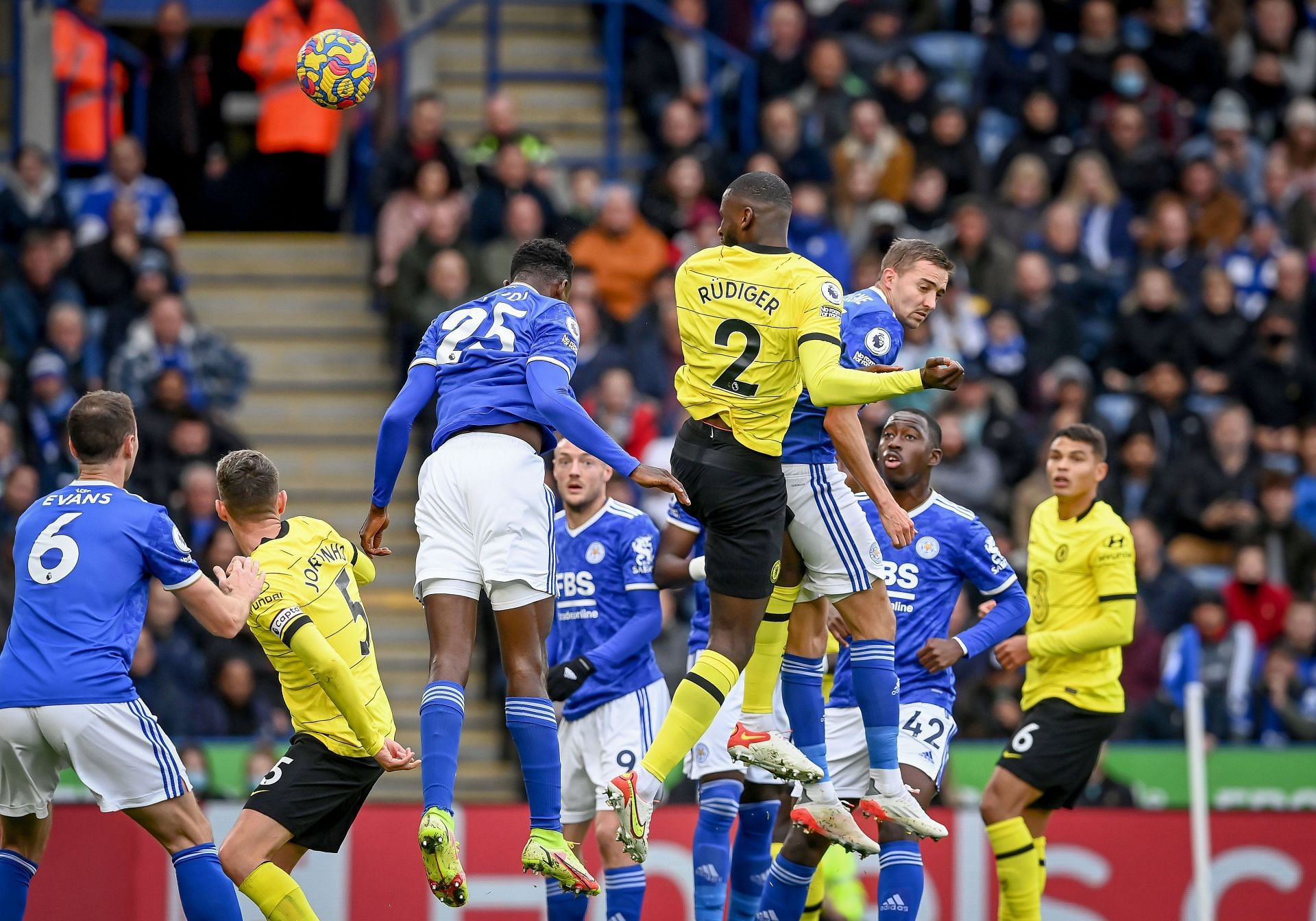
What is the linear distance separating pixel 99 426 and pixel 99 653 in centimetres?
99

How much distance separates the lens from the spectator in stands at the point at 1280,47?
65.5 feet

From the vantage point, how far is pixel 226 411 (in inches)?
642

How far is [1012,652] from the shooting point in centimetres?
1056

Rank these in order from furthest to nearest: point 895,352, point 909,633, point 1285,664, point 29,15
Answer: point 29,15 → point 1285,664 → point 909,633 → point 895,352

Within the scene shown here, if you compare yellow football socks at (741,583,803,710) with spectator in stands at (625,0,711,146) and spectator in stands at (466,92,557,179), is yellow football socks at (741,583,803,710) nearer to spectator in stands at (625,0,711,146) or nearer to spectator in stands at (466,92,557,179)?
spectator in stands at (466,92,557,179)

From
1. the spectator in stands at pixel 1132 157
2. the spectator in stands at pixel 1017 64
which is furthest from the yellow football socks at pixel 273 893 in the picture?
the spectator in stands at pixel 1017 64

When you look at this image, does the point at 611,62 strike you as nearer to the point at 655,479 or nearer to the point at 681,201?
the point at 681,201

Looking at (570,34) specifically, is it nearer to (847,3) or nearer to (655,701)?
(847,3)

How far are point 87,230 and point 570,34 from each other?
5.28m

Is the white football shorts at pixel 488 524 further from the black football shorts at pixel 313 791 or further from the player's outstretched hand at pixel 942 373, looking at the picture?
the player's outstretched hand at pixel 942 373

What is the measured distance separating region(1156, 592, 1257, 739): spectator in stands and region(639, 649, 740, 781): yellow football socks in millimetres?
7069

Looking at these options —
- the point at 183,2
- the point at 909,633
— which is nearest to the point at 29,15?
the point at 183,2

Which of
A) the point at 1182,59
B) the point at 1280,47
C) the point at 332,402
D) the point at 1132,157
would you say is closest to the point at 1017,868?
the point at 332,402

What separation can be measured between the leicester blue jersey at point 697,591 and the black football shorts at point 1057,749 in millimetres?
1796
